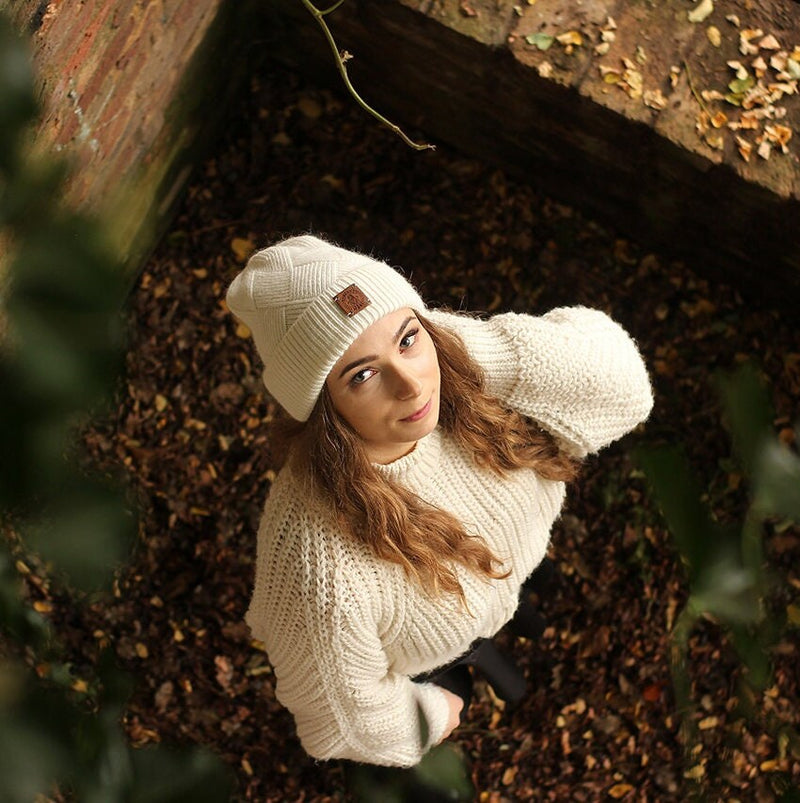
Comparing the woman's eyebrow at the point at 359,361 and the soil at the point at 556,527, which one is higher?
the woman's eyebrow at the point at 359,361

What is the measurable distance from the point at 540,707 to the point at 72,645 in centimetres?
122

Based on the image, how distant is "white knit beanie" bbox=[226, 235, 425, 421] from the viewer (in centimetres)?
136

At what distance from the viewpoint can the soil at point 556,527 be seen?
94.3 inches

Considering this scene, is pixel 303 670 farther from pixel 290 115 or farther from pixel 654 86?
pixel 290 115

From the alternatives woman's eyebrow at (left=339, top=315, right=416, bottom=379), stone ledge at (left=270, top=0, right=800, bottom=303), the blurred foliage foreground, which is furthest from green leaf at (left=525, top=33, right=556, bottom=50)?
the blurred foliage foreground

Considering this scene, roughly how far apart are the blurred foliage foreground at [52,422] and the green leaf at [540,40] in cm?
177

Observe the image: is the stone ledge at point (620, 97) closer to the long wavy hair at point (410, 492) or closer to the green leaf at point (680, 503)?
the long wavy hair at point (410, 492)

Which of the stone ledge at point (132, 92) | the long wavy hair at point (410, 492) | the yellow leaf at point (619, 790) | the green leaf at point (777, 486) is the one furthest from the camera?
the yellow leaf at point (619, 790)

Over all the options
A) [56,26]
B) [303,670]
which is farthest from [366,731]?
[56,26]

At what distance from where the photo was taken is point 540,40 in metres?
2.12

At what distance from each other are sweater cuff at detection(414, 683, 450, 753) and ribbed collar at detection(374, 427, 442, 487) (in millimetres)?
473

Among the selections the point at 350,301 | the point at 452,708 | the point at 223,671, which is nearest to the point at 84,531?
the point at 350,301

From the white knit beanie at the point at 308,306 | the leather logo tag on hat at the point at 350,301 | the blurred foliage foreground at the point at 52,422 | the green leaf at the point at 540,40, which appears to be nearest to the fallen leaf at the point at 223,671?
the white knit beanie at the point at 308,306

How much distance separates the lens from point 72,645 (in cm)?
238
